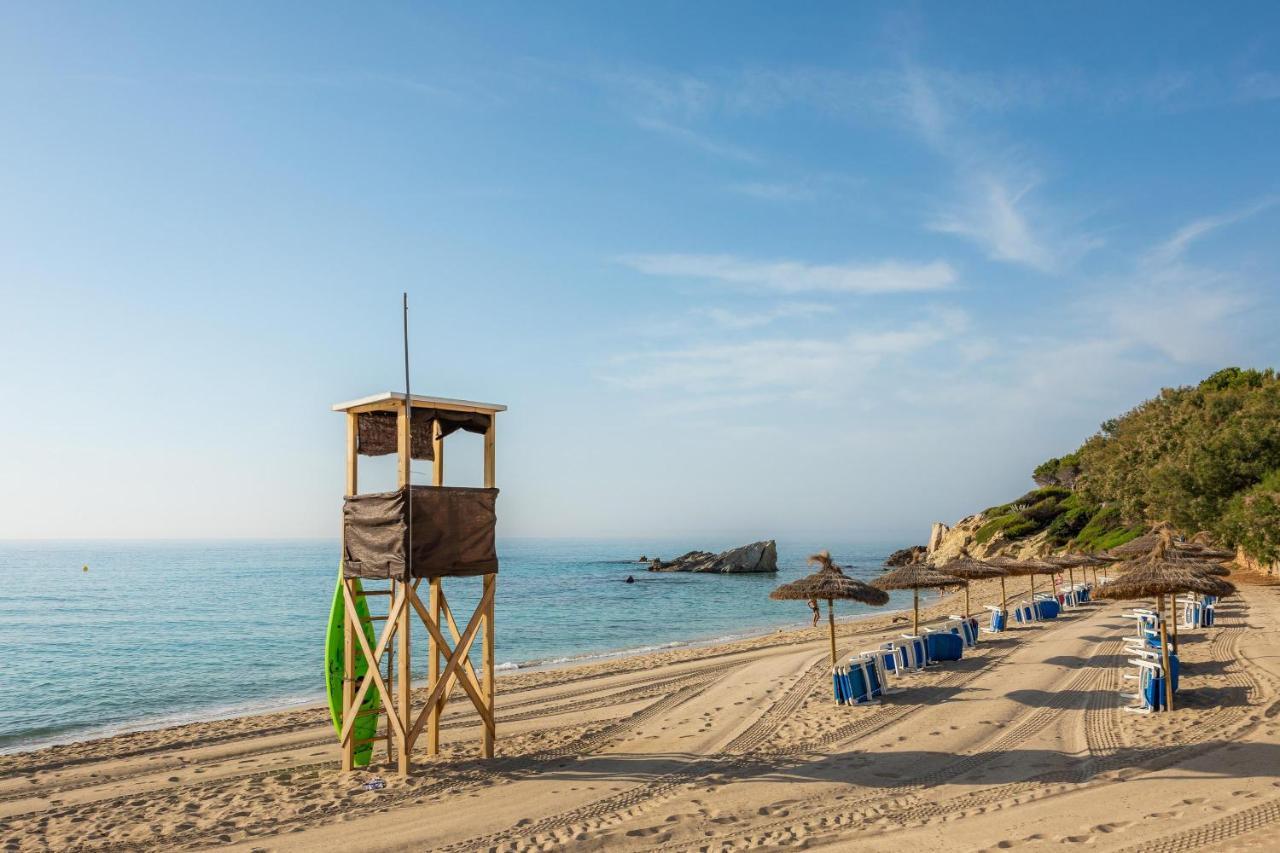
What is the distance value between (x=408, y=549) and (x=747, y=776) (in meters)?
4.70

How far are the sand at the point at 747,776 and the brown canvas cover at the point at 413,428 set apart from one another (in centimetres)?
396

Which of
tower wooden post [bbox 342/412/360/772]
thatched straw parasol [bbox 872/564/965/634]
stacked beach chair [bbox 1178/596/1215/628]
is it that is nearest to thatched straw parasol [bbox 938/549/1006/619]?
thatched straw parasol [bbox 872/564/965/634]

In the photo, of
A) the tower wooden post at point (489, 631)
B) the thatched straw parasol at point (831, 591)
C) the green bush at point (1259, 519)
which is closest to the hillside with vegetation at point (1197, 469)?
the green bush at point (1259, 519)

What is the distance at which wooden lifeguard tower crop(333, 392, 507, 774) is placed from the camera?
9.41 metres

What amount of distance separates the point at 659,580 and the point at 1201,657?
5901 centimetres

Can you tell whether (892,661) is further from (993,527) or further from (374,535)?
(993,527)

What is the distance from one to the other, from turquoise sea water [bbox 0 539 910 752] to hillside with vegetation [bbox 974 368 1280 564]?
47.7 feet

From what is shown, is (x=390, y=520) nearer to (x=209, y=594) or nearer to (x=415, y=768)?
(x=415, y=768)

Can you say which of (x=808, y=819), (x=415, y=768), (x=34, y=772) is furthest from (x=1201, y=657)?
(x=34, y=772)

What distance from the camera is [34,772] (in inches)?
479

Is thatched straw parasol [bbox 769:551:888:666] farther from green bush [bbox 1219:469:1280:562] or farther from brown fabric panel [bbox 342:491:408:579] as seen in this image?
green bush [bbox 1219:469:1280:562]

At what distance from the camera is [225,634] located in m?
35.4

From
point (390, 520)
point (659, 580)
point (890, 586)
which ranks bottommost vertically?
point (659, 580)

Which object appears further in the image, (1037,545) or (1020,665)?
(1037,545)
